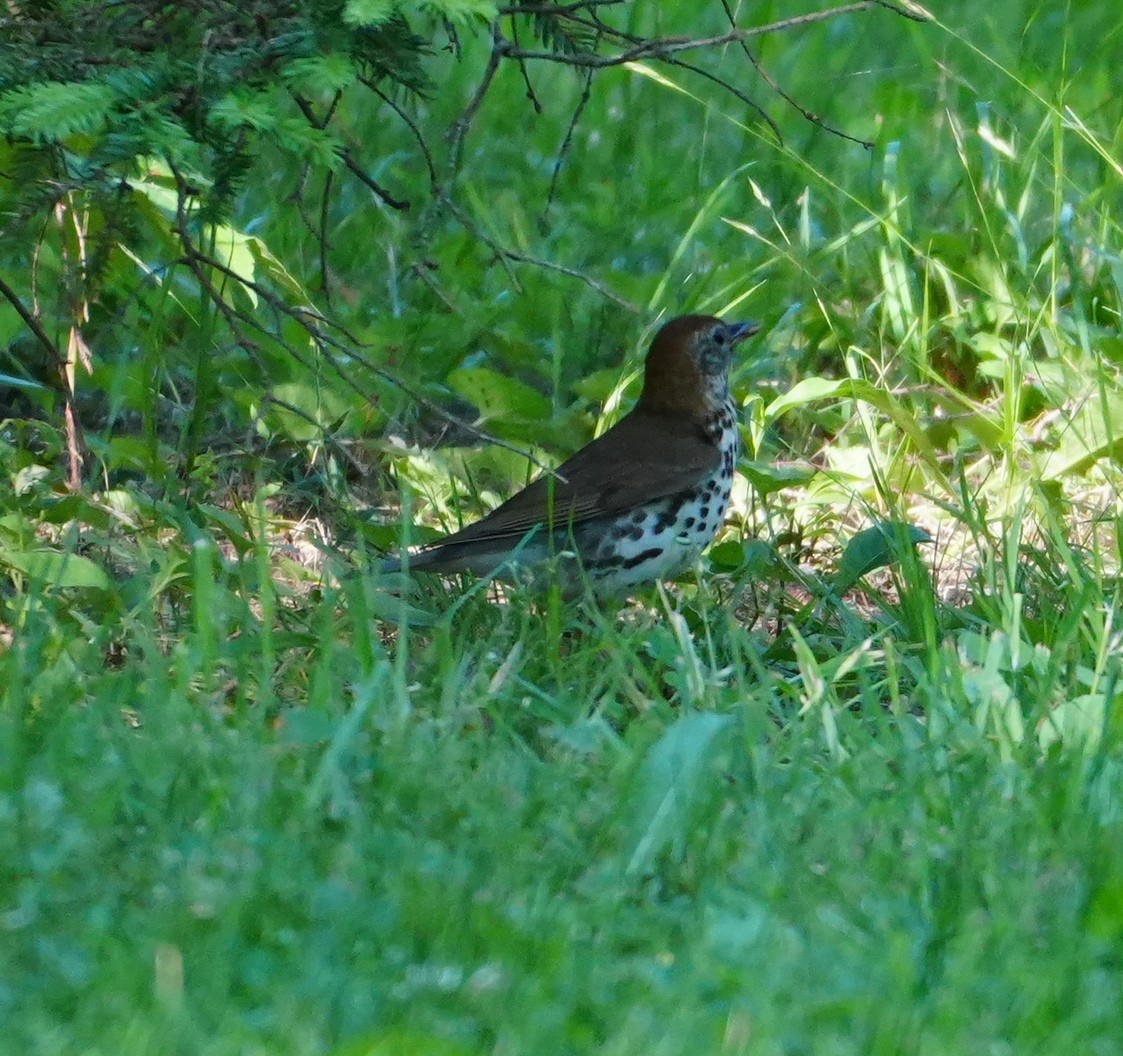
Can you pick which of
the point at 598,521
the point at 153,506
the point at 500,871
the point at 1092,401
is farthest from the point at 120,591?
the point at 1092,401

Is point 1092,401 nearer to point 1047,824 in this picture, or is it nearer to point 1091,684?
point 1091,684

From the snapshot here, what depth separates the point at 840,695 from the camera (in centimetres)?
350

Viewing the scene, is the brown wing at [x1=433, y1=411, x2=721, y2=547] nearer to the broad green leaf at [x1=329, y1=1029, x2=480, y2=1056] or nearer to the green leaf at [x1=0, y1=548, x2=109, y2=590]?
the green leaf at [x1=0, y1=548, x2=109, y2=590]

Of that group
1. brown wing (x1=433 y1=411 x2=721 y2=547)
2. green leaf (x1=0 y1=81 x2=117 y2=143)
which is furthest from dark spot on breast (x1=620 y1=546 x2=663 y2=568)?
green leaf (x1=0 y1=81 x2=117 y2=143)

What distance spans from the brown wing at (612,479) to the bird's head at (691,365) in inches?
7.0

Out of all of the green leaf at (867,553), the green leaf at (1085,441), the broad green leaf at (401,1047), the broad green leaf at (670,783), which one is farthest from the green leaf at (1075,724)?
the green leaf at (1085,441)

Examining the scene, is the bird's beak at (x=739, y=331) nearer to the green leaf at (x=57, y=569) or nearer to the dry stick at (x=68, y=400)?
the dry stick at (x=68, y=400)

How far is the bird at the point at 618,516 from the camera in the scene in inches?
157

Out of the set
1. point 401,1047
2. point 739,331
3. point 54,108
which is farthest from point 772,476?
point 401,1047

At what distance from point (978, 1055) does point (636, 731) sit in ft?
3.28

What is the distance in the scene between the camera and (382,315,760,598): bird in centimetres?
399

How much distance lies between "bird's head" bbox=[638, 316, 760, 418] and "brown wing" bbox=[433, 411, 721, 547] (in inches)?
7.0

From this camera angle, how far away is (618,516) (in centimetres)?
421

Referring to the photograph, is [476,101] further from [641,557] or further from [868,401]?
[868,401]
